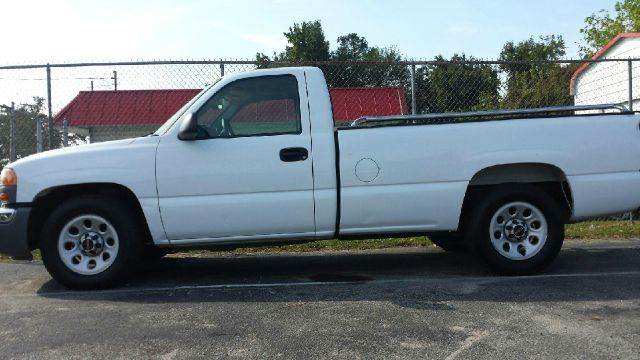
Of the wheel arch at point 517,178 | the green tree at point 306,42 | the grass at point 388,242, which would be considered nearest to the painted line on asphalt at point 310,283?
the wheel arch at point 517,178

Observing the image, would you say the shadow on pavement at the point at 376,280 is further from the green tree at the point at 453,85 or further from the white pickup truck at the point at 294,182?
the green tree at the point at 453,85

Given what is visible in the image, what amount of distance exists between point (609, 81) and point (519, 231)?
9.66m

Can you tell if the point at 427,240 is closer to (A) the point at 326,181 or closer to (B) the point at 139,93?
(A) the point at 326,181

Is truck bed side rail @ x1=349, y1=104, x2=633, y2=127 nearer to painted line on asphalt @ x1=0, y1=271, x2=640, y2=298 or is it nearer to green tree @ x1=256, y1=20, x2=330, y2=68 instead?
painted line on asphalt @ x1=0, y1=271, x2=640, y2=298

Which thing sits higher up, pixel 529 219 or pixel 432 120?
pixel 432 120

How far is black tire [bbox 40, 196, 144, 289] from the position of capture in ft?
17.3

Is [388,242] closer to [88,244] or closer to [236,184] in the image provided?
[236,184]

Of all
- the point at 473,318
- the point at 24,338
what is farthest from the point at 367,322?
the point at 24,338

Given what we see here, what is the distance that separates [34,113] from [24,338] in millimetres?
5892

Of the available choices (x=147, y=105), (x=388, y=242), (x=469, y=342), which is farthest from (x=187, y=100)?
(x=469, y=342)

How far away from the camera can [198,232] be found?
5312 millimetres

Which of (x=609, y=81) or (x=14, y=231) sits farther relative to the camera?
(x=609, y=81)

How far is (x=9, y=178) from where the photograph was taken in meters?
5.28

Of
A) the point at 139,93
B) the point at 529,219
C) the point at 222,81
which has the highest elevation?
the point at 139,93
